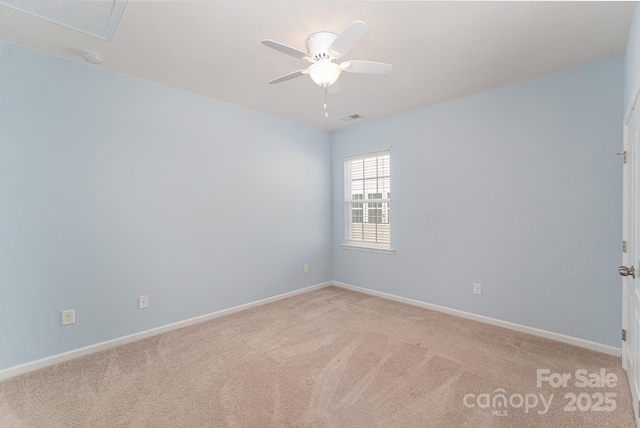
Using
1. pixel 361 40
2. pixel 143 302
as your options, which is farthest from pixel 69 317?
pixel 361 40

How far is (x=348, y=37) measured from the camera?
1718 mm

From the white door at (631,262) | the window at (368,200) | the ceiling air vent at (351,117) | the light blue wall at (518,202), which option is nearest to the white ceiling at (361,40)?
the light blue wall at (518,202)

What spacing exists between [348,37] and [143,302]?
301 cm

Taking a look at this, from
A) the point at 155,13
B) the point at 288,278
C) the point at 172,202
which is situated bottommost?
the point at 288,278

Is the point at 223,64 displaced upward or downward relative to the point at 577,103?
upward

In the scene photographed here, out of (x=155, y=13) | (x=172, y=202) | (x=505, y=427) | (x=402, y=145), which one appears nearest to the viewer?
(x=505, y=427)

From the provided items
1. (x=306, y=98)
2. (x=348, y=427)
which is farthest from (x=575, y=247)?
(x=306, y=98)

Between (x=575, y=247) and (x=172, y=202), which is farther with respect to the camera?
(x=172, y=202)

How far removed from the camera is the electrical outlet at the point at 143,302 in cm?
291

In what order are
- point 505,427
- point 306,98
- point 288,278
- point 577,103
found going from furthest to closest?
point 288,278 → point 306,98 → point 577,103 → point 505,427

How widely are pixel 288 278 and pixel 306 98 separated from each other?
2.48 metres

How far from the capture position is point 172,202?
3143mm

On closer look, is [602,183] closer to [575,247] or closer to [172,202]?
[575,247]

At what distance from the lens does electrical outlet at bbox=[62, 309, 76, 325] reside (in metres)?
2.49
